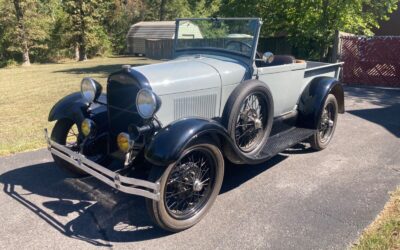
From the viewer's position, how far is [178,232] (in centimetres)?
332

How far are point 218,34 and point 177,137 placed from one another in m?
2.06

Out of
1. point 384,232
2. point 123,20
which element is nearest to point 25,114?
point 384,232

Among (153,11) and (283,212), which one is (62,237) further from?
(153,11)

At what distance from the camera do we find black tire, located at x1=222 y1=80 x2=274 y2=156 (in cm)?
386

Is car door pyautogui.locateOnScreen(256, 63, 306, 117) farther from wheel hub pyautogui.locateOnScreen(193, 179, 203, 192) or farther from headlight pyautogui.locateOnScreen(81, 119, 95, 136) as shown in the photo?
headlight pyautogui.locateOnScreen(81, 119, 95, 136)

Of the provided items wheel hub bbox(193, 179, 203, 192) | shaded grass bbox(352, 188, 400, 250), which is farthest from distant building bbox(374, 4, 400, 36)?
wheel hub bbox(193, 179, 203, 192)

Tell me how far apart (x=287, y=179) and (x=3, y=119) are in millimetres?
6450

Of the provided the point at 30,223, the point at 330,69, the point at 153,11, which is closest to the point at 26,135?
the point at 30,223

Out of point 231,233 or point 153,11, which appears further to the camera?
point 153,11

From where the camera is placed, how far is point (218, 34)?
15.5 ft

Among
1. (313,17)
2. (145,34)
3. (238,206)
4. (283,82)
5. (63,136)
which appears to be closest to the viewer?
(238,206)

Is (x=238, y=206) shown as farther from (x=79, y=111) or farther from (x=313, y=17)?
(x=313, y=17)

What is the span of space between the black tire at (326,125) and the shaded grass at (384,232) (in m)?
1.61

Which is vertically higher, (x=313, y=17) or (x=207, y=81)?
(x=313, y=17)
